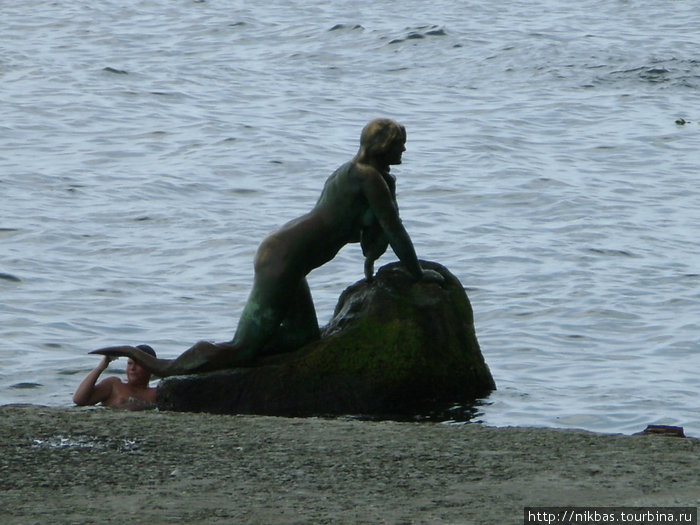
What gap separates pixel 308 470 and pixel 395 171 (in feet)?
48.1

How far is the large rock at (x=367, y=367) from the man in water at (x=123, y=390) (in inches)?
20.1

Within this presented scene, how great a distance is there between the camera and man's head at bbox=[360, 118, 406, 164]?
9852mm

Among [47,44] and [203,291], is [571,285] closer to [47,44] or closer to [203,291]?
[203,291]

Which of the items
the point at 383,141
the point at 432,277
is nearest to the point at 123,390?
the point at 432,277

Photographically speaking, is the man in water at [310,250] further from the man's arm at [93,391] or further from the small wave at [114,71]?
the small wave at [114,71]

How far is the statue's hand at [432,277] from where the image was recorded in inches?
411

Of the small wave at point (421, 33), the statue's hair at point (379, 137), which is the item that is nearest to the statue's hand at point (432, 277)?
the statue's hair at point (379, 137)

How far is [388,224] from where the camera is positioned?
9891mm

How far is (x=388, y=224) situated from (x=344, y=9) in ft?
88.5

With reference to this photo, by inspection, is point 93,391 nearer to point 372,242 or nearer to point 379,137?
point 372,242

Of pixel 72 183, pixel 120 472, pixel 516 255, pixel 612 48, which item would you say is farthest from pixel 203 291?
pixel 612 48

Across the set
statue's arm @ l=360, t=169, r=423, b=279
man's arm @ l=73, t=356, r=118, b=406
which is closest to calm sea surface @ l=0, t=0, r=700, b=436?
man's arm @ l=73, t=356, r=118, b=406

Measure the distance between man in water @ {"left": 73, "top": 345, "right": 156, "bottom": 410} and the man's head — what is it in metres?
2.16

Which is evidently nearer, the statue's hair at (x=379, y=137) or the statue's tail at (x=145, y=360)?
the statue's hair at (x=379, y=137)
